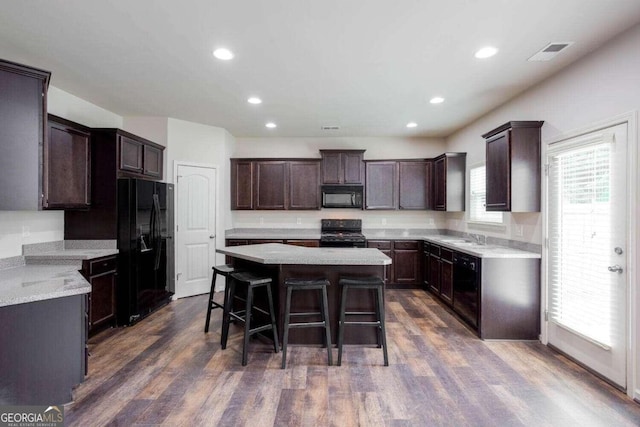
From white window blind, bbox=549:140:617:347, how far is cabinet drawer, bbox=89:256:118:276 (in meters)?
4.67

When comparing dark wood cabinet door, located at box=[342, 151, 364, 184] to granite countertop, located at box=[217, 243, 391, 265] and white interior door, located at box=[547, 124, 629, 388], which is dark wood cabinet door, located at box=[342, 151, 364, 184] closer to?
granite countertop, located at box=[217, 243, 391, 265]

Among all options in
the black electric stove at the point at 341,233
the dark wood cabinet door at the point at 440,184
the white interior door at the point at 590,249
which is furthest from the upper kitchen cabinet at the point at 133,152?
the white interior door at the point at 590,249

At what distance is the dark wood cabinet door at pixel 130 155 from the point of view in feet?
12.5

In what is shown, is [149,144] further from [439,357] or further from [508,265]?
[508,265]

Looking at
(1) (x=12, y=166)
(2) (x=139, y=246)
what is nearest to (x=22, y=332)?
(1) (x=12, y=166)

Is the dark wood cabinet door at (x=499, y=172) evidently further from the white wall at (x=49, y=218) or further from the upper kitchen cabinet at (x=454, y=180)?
the white wall at (x=49, y=218)

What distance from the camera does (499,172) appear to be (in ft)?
11.9

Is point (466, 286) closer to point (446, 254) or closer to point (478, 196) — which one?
point (446, 254)

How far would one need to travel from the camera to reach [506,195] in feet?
11.5

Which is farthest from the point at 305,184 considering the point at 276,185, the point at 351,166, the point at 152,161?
the point at 152,161

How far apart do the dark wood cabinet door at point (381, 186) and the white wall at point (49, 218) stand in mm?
4184

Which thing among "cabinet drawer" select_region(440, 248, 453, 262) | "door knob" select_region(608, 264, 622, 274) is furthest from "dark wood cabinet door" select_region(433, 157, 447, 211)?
"door knob" select_region(608, 264, 622, 274)

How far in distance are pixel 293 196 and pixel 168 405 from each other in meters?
4.02

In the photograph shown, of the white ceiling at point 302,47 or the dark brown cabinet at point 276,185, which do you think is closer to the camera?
the white ceiling at point 302,47
